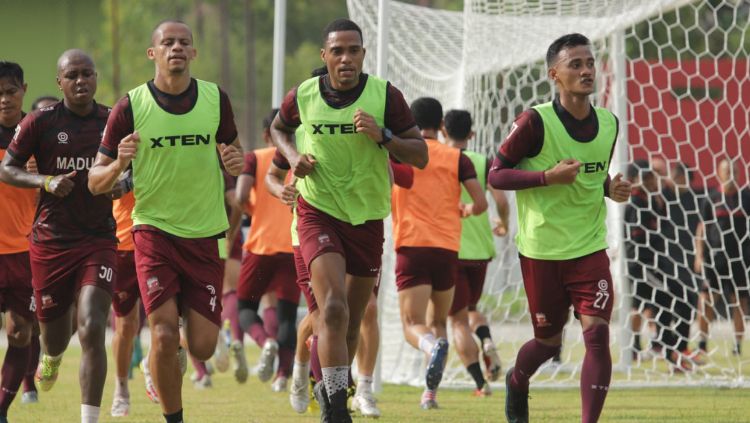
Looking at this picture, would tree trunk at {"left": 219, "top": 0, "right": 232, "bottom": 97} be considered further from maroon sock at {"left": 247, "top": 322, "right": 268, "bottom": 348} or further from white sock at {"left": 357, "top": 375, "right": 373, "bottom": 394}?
white sock at {"left": 357, "top": 375, "right": 373, "bottom": 394}

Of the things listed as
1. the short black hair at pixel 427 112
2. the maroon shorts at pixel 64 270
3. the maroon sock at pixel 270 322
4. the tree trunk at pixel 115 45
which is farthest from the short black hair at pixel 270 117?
the tree trunk at pixel 115 45

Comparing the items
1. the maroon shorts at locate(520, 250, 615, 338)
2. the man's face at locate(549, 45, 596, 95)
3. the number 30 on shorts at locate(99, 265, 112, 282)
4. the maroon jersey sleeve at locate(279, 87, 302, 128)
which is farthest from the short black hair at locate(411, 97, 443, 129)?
the number 30 on shorts at locate(99, 265, 112, 282)

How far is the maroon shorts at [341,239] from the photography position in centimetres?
762

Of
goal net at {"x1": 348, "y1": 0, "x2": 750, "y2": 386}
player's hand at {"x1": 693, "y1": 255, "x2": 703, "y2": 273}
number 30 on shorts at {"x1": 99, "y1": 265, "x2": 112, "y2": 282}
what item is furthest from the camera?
player's hand at {"x1": 693, "y1": 255, "x2": 703, "y2": 273}

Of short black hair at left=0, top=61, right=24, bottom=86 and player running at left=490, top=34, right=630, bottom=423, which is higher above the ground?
short black hair at left=0, top=61, right=24, bottom=86

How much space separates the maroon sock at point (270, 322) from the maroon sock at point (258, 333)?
0.38 metres

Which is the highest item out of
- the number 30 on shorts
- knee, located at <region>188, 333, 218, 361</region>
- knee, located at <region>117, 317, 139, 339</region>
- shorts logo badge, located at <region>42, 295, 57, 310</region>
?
the number 30 on shorts

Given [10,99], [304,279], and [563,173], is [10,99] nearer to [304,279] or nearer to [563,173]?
[304,279]

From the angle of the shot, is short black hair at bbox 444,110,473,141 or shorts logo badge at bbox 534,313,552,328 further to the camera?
short black hair at bbox 444,110,473,141

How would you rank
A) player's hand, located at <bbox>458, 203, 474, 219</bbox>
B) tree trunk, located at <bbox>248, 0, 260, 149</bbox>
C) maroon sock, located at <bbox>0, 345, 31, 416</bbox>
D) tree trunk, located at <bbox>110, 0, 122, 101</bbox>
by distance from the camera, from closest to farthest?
maroon sock, located at <bbox>0, 345, 31, 416</bbox>
player's hand, located at <bbox>458, 203, 474, 219</bbox>
tree trunk, located at <bbox>110, 0, 122, 101</bbox>
tree trunk, located at <bbox>248, 0, 260, 149</bbox>

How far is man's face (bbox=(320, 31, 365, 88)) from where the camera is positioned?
763 cm

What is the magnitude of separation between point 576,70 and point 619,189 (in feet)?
2.40

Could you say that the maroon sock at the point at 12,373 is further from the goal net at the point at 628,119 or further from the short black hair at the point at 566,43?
the goal net at the point at 628,119

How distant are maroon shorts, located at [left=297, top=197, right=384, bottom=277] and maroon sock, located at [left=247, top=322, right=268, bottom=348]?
13.8ft
